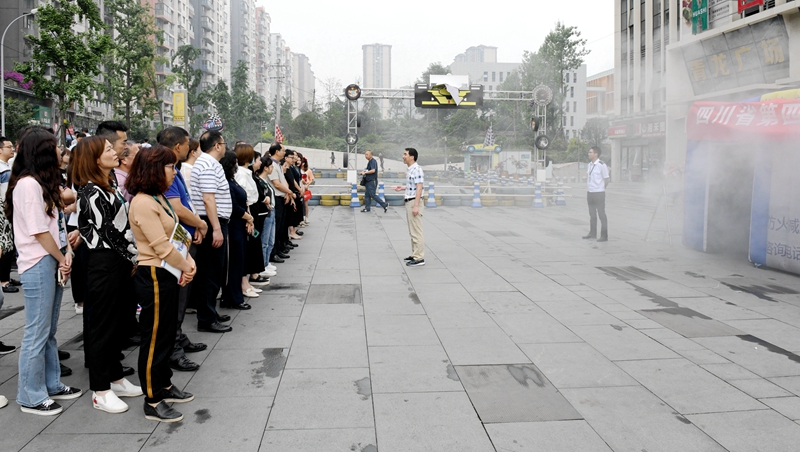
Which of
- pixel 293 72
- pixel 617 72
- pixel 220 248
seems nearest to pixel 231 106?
pixel 617 72

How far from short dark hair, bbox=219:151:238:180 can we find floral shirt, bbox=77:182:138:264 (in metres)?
2.26

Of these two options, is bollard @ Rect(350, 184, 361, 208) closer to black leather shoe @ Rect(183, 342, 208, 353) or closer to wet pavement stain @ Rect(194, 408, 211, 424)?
black leather shoe @ Rect(183, 342, 208, 353)

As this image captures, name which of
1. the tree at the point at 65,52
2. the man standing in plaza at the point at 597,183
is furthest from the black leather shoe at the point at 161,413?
the tree at the point at 65,52

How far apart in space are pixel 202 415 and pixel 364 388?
1033 millimetres

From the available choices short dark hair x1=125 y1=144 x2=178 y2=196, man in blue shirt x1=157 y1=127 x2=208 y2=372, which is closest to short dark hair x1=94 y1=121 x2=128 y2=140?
man in blue shirt x1=157 y1=127 x2=208 y2=372

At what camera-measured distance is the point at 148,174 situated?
348cm

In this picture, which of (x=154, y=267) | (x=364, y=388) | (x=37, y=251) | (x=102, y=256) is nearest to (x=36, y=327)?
(x=37, y=251)

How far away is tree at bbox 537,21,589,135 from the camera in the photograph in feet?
193

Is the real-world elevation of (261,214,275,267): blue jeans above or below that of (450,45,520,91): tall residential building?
below

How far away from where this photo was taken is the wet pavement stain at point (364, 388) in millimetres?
3906

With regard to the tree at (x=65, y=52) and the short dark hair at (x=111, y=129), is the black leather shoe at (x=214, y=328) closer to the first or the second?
the short dark hair at (x=111, y=129)

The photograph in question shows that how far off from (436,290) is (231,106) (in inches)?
2114

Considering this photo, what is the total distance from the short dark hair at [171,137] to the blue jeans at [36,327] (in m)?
1.27

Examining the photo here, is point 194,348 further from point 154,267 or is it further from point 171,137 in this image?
point 171,137
